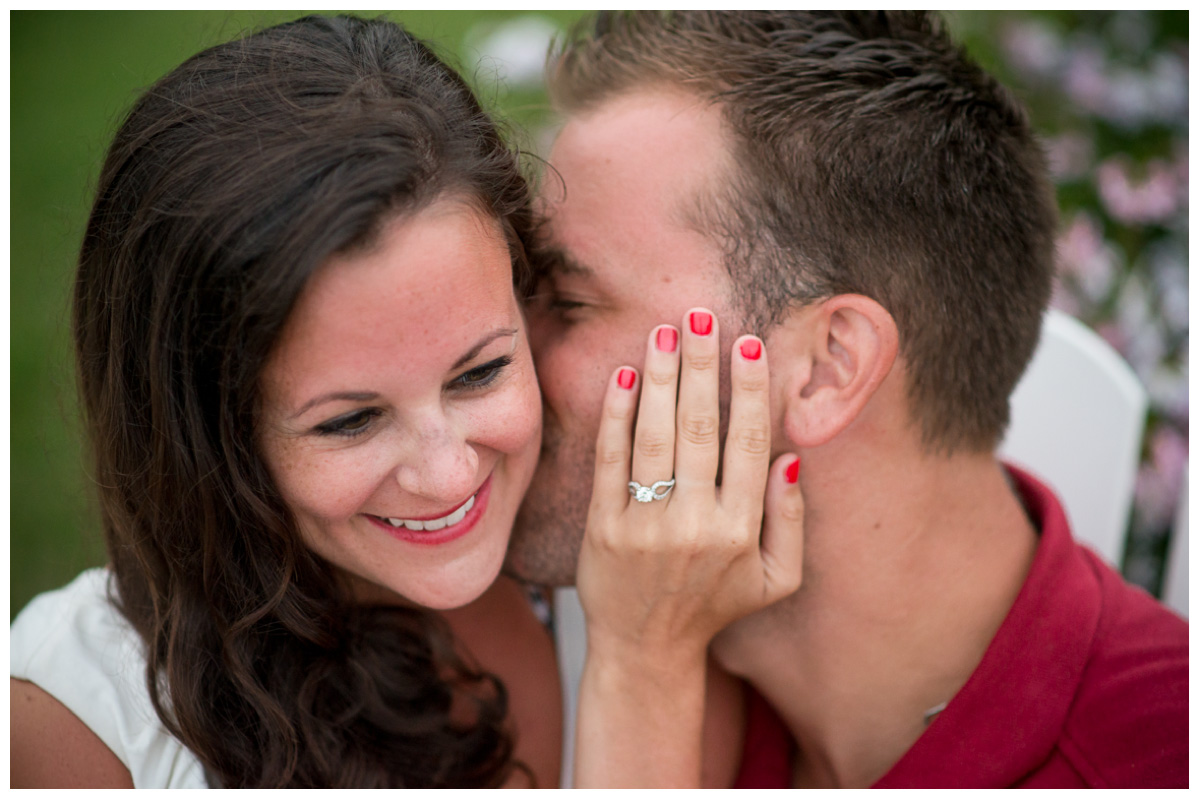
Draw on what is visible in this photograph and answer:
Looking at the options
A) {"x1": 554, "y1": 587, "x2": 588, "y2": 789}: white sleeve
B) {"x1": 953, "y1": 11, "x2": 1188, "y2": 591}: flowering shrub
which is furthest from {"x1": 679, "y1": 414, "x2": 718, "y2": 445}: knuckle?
{"x1": 953, "y1": 11, "x2": 1188, "y2": 591}: flowering shrub

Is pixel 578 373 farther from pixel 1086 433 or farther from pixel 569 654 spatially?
pixel 1086 433

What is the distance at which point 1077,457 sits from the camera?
10.6 ft

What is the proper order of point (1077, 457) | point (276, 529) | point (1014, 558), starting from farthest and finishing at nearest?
point (1077, 457)
point (1014, 558)
point (276, 529)

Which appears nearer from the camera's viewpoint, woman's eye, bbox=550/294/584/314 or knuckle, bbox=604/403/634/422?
knuckle, bbox=604/403/634/422

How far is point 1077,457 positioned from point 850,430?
4.98ft

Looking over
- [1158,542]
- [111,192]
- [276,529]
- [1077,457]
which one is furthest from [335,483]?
[1158,542]

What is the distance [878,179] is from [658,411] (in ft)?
2.37

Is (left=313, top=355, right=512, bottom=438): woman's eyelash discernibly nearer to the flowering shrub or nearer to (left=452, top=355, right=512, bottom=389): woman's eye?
(left=452, top=355, right=512, bottom=389): woman's eye

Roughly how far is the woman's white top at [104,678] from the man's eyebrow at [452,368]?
84 cm

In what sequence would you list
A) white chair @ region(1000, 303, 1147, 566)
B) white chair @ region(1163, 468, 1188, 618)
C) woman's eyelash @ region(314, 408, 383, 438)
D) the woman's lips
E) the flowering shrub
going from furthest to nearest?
the flowering shrub
white chair @ region(1163, 468, 1188, 618)
white chair @ region(1000, 303, 1147, 566)
the woman's lips
woman's eyelash @ region(314, 408, 383, 438)

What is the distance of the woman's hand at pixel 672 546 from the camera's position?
6.58 ft

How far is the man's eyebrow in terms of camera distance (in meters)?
1.63

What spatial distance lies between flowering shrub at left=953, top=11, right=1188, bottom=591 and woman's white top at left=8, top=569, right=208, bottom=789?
12.3 ft
